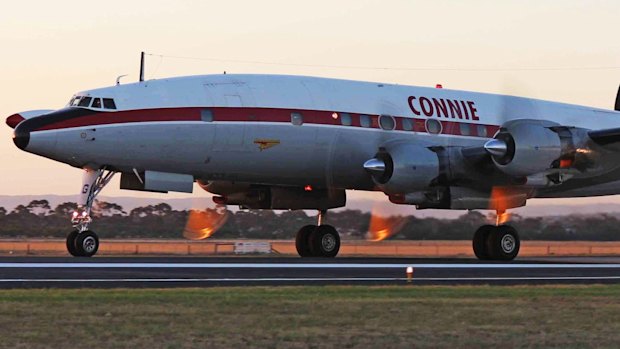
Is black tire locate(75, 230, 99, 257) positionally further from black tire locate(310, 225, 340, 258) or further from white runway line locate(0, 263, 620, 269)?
black tire locate(310, 225, 340, 258)

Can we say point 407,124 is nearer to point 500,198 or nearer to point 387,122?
point 387,122

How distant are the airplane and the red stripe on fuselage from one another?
30 millimetres

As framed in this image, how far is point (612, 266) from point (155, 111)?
11.6 m

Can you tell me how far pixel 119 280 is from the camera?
19.5m

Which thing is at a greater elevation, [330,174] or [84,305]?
[330,174]

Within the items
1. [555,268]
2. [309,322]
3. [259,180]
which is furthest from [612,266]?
[309,322]

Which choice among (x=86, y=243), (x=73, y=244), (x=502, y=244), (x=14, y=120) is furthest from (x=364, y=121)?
(x=14, y=120)

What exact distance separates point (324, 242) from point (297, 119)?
15.4 feet

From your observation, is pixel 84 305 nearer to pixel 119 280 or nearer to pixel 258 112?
pixel 119 280

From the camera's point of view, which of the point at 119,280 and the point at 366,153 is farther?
the point at 366,153

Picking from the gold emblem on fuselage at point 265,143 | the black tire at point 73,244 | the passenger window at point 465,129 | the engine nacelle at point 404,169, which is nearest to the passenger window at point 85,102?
the black tire at point 73,244

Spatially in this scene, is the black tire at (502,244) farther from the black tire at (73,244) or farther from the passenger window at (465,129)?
the black tire at (73,244)

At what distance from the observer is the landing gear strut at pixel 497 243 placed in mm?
29750

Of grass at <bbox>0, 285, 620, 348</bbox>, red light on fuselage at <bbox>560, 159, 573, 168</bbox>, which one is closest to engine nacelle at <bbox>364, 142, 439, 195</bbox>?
red light on fuselage at <bbox>560, 159, 573, 168</bbox>
